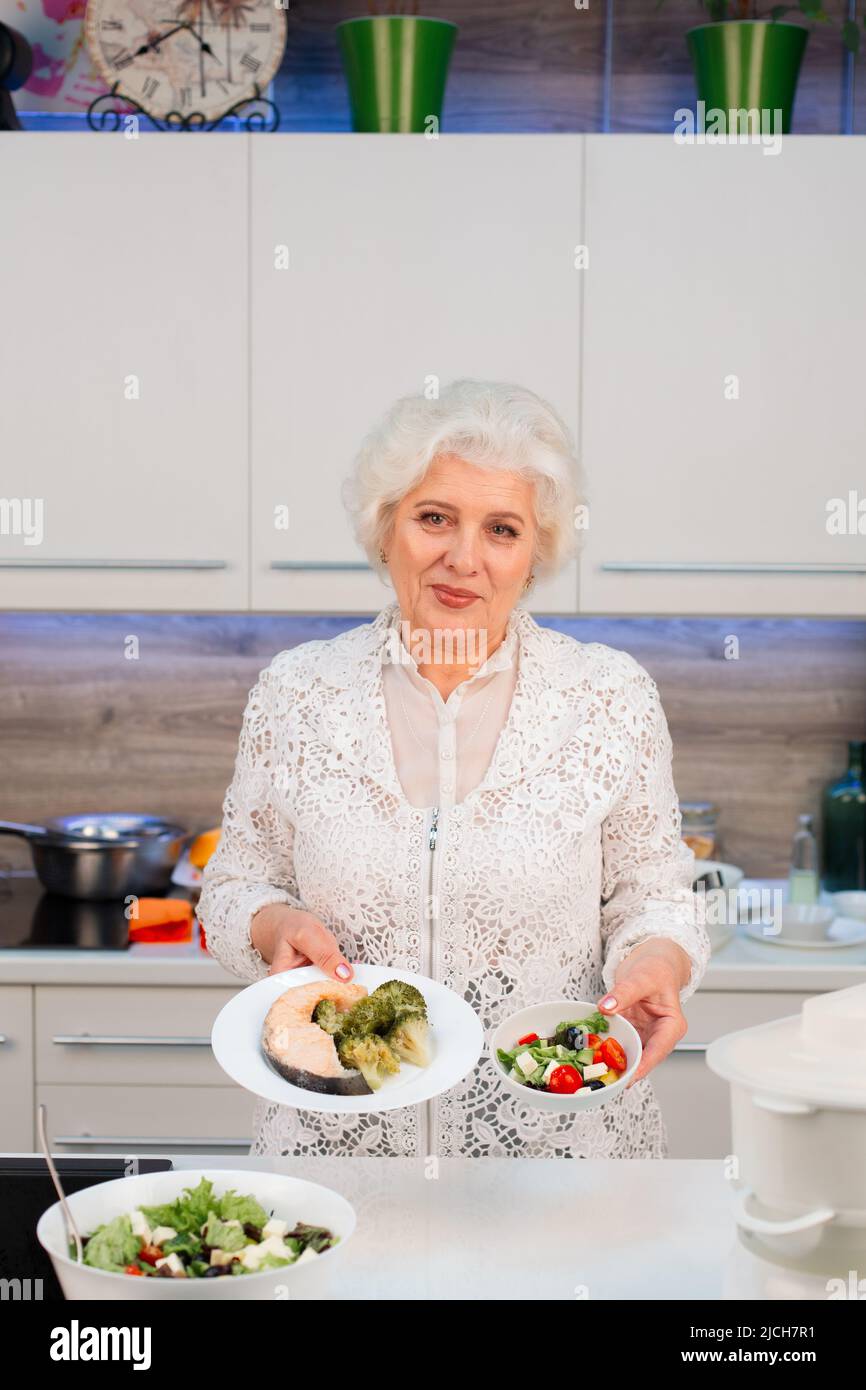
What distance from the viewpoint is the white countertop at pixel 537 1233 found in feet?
3.29

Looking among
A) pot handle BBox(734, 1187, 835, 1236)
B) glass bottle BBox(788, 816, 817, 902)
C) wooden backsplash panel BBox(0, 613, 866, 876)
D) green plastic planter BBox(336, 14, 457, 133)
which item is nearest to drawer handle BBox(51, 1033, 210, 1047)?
wooden backsplash panel BBox(0, 613, 866, 876)

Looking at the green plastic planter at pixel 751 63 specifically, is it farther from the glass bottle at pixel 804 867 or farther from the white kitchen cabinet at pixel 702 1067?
the white kitchen cabinet at pixel 702 1067

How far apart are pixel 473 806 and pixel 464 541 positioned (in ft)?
0.93

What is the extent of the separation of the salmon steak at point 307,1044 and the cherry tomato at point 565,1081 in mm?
155

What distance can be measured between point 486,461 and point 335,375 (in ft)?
3.22

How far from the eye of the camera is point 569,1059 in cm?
119

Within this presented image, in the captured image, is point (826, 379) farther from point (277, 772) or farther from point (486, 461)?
point (277, 772)

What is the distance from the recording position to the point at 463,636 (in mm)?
1526

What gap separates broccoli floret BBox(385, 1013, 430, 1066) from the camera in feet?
3.96

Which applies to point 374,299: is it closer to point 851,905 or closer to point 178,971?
point 178,971

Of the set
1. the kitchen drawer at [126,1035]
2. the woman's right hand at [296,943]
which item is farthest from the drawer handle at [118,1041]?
the woman's right hand at [296,943]

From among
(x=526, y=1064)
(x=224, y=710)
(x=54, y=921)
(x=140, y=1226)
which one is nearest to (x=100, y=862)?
(x=54, y=921)

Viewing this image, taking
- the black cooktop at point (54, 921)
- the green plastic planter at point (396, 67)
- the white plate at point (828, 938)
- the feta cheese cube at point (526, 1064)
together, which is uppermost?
the green plastic planter at point (396, 67)

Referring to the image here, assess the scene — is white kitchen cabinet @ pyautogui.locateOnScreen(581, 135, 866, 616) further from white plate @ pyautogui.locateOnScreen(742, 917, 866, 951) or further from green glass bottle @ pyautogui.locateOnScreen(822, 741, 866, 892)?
white plate @ pyautogui.locateOnScreen(742, 917, 866, 951)
